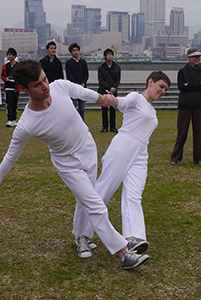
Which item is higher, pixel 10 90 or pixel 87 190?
pixel 10 90

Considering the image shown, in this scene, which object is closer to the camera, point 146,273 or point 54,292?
point 54,292

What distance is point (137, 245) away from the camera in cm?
311

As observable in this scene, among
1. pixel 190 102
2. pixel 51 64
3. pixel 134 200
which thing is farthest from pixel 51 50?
pixel 134 200

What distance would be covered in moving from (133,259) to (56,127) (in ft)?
4.24

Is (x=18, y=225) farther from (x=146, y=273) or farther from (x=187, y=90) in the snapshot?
(x=187, y=90)

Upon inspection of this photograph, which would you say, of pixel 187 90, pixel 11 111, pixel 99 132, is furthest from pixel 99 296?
pixel 11 111

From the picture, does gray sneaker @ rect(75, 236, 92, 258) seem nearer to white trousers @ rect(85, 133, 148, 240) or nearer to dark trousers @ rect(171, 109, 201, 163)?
white trousers @ rect(85, 133, 148, 240)

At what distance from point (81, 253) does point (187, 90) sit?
406 cm

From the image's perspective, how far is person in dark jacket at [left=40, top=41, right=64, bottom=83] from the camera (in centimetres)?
920

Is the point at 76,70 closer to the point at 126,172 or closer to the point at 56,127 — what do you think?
the point at 126,172

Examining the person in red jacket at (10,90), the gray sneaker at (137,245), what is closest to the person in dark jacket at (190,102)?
the gray sneaker at (137,245)

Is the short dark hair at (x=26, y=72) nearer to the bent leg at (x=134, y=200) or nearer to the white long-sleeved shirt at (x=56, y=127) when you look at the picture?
the white long-sleeved shirt at (x=56, y=127)

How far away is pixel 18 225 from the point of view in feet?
13.5

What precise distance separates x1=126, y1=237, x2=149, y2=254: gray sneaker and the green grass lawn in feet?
0.68
